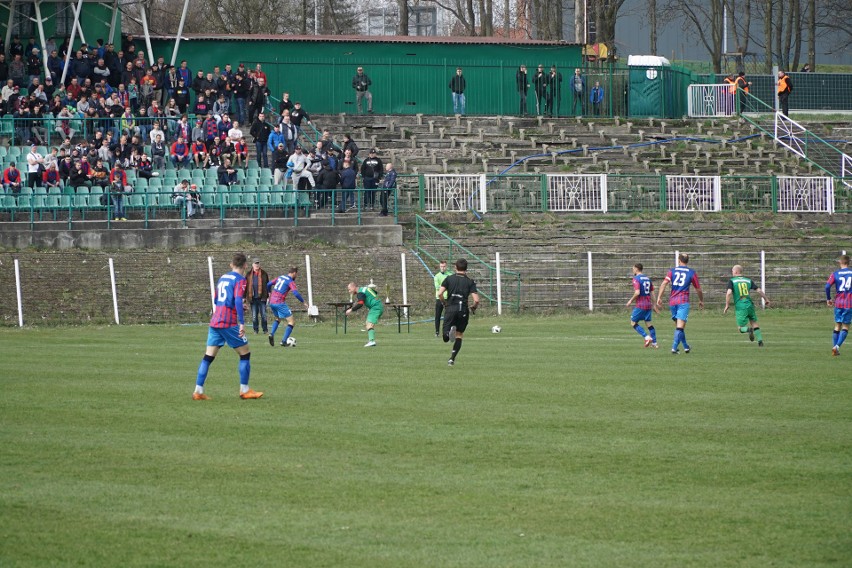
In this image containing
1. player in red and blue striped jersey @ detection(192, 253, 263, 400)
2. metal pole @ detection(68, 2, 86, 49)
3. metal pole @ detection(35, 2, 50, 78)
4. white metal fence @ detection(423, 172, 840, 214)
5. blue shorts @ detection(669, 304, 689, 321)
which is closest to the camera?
player in red and blue striped jersey @ detection(192, 253, 263, 400)

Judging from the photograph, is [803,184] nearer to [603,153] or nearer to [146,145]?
[603,153]

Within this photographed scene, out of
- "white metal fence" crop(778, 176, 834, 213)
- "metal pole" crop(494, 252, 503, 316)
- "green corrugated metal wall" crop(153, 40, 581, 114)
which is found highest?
"green corrugated metal wall" crop(153, 40, 581, 114)

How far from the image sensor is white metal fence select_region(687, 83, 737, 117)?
52.5m

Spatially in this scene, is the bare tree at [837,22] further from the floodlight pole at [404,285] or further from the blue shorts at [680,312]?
the blue shorts at [680,312]

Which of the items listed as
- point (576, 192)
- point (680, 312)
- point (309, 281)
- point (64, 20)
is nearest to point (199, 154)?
point (309, 281)

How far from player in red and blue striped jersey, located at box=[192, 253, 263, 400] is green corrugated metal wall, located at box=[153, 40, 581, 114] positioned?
34.8 meters

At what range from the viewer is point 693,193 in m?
42.1

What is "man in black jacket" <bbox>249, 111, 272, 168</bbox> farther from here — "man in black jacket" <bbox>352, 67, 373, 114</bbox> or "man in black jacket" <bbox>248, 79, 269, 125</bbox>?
"man in black jacket" <bbox>352, 67, 373, 114</bbox>

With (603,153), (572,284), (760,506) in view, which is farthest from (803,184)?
(760,506)

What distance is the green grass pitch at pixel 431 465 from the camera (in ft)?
30.0

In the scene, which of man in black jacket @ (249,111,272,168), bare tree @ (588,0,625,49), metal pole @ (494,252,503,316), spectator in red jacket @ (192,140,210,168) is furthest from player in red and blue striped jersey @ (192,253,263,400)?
bare tree @ (588,0,625,49)

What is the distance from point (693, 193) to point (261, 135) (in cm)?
1429

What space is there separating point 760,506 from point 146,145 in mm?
34242

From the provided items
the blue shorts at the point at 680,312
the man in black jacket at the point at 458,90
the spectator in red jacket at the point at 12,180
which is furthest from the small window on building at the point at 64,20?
the blue shorts at the point at 680,312
